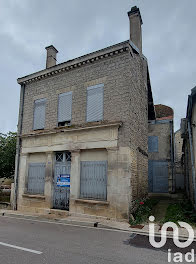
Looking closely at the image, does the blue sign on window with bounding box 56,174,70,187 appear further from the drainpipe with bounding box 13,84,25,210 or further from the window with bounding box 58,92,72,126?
the drainpipe with bounding box 13,84,25,210

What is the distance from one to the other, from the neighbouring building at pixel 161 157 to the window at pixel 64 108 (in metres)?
8.24

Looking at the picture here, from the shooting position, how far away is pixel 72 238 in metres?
5.86

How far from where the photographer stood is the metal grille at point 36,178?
35.1 ft

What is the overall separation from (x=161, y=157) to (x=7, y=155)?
1133cm

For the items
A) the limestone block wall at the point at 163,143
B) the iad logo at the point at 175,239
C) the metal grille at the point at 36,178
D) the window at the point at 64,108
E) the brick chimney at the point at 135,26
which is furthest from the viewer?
the limestone block wall at the point at 163,143

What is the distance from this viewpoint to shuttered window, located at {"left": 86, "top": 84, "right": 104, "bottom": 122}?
949 cm

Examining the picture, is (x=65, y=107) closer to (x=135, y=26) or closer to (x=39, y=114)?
(x=39, y=114)

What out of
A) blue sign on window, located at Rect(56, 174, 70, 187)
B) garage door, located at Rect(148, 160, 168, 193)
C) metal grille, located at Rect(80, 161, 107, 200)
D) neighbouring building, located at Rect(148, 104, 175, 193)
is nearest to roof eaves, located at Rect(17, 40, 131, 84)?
metal grille, located at Rect(80, 161, 107, 200)

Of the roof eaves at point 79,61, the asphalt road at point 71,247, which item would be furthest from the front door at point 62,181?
the roof eaves at point 79,61

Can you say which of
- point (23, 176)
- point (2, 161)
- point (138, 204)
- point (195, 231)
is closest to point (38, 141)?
point (23, 176)

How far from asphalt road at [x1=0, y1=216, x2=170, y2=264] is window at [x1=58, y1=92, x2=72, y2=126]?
530 cm

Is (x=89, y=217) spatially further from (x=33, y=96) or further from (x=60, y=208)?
(x=33, y=96)

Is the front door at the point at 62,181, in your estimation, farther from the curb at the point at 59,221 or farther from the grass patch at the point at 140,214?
the grass patch at the point at 140,214

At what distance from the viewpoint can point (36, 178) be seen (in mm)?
10938
